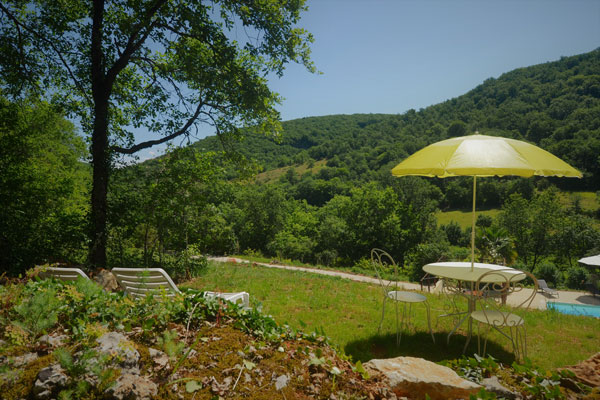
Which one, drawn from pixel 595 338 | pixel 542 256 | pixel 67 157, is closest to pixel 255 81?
pixel 595 338

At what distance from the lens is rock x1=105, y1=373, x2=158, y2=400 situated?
143cm

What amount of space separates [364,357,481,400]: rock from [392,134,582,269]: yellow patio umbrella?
2200 millimetres

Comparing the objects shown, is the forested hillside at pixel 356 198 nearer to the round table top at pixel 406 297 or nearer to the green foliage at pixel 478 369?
the round table top at pixel 406 297

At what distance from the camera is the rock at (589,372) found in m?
2.11

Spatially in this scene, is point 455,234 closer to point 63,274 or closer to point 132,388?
point 63,274

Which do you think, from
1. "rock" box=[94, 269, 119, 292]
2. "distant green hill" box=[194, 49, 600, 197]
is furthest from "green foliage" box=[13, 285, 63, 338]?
"distant green hill" box=[194, 49, 600, 197]

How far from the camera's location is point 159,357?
70.5 inches

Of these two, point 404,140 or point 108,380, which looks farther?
point 404,140

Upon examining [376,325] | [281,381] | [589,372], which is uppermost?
[281,381]

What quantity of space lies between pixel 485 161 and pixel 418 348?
7.92 feet

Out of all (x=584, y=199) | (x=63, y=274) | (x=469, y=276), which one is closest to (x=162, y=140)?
(x=63, y=274)

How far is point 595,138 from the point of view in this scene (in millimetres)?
54312

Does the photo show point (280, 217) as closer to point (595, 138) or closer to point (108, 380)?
point (108, 380)

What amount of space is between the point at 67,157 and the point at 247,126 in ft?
65.7
